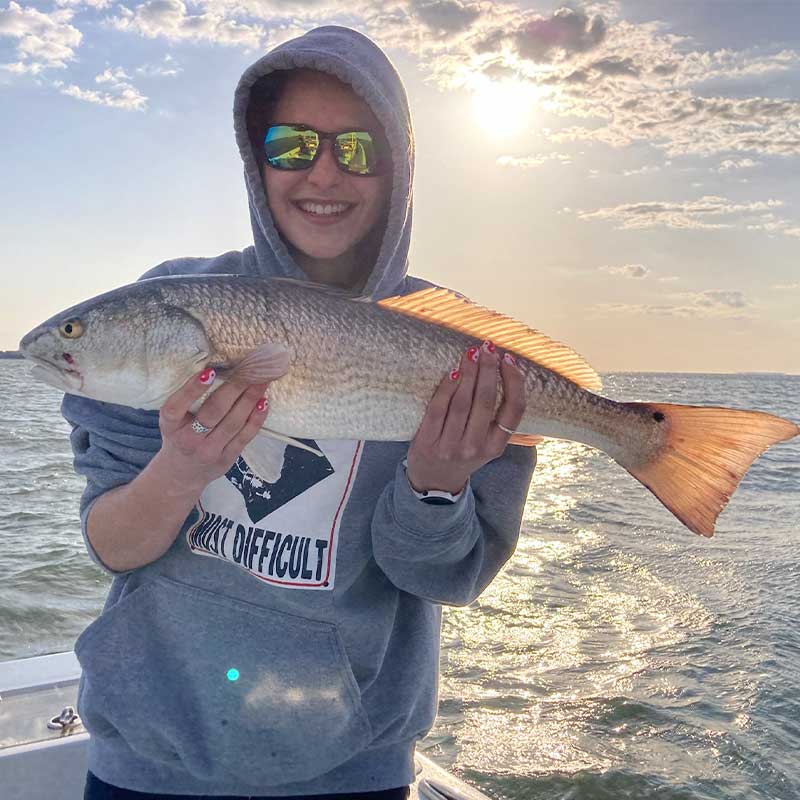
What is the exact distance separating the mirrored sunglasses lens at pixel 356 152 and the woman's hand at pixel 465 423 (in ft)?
2.71

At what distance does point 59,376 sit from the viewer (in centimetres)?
278

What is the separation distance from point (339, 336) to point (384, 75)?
114cm

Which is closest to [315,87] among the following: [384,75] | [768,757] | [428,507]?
[384,75]

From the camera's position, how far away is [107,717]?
2.50m

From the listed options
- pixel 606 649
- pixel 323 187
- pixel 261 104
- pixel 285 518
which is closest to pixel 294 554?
pixel 285 518

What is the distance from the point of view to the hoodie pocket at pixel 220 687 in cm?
245

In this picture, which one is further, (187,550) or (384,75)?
(384,75)

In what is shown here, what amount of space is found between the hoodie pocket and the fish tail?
136 centimetres

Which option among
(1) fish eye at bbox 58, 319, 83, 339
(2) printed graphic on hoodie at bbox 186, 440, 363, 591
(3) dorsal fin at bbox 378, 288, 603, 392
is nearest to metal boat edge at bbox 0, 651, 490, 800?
(2) printed graphic on hoodie at bbox 186, 440, 363, 591

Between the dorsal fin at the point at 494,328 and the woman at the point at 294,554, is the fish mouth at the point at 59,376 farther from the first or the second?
the dorsal fin at the point at 494,328

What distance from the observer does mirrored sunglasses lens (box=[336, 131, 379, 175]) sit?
2.87m

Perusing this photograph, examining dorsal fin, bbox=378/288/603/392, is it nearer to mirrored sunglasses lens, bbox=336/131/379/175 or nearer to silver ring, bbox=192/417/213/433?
mirrored sunglasses lens, bbox=336/131/379/175

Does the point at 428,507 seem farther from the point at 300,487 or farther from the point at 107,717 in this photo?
the point at 107,717

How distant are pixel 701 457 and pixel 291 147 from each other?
76.4 inches
